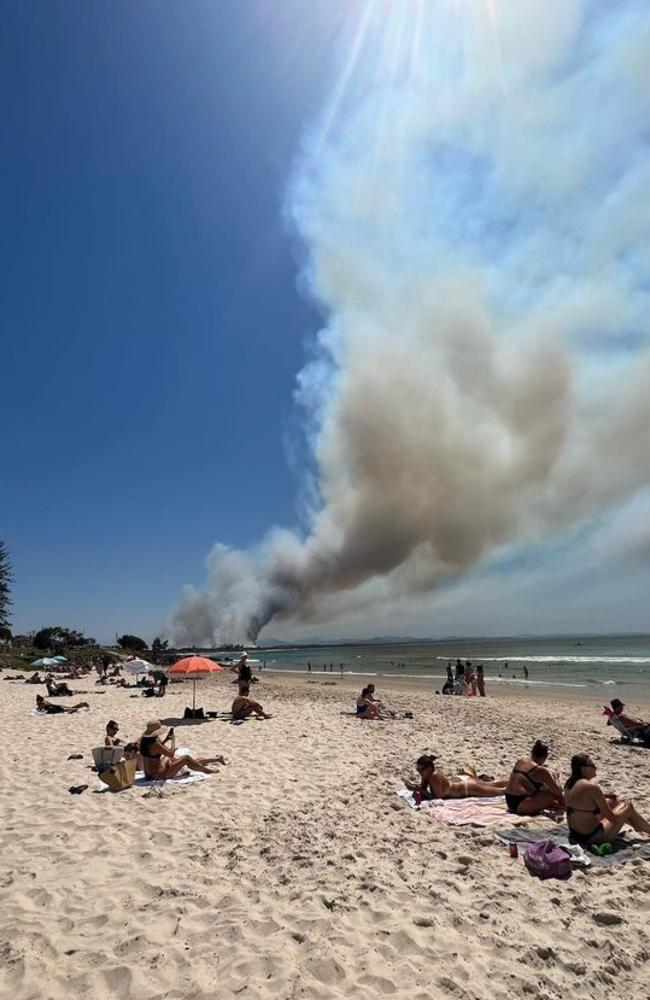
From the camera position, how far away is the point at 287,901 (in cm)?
501

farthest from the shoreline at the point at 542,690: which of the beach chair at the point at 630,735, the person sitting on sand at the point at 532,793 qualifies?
the person sitting on sand at the point at 532,793

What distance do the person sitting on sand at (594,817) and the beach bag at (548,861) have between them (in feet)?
2.17

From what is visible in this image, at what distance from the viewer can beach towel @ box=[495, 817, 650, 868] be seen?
5836 millimetres

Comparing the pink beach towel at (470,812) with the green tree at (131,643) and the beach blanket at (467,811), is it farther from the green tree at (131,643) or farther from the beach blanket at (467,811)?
the green tree at (131,643)

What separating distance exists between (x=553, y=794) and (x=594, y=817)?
115 cm

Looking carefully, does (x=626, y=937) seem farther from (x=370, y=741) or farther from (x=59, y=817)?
(x=370, y=741)

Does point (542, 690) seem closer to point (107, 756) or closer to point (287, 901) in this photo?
point (107, 756)

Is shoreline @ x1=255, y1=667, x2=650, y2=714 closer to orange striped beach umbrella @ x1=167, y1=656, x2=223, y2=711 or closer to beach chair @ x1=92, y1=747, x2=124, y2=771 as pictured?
orange striped beach umbrella @ x1=167, y1=656, x2=223, y2=711

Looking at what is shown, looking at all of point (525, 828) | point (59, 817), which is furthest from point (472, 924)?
point (59, 817)

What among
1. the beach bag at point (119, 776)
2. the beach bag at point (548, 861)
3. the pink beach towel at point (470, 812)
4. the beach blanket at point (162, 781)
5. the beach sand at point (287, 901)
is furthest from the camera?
the beach blanket at point (162, 781)

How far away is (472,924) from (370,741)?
854 cm

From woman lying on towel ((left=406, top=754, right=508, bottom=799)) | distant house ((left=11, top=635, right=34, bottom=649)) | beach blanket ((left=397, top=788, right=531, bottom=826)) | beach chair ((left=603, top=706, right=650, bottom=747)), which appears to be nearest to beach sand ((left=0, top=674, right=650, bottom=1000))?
beach blanket ((left=397, top=788, right=531, bottom=826))

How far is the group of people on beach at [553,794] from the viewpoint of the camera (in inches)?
247

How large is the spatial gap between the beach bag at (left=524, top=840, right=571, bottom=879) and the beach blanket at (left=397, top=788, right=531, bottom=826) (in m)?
1.28
